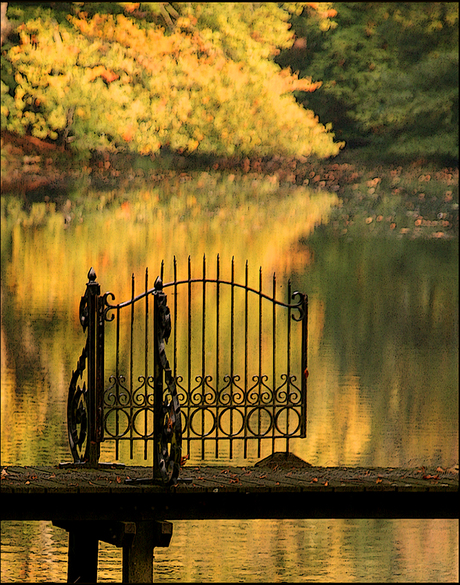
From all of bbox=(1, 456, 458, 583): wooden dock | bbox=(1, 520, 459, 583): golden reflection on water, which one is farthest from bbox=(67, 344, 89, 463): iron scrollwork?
bbox=(1, 520, 459, 583): golden reflection on water

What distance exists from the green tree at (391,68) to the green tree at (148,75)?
0.57m

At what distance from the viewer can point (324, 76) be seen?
23.6 m

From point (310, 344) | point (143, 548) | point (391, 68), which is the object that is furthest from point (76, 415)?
point (391, 68)

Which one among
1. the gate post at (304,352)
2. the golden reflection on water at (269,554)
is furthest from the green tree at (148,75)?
the gate post at (304,352)

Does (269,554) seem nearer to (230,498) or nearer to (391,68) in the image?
(230,498)

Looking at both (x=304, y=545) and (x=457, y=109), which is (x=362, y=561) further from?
(x=457, y=109)

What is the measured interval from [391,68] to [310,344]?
8.28 metres

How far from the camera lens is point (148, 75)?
2261 centimetres

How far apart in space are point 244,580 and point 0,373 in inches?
278

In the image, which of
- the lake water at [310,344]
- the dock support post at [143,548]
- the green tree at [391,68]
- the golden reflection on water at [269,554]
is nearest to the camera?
the dock support post at [143,548]

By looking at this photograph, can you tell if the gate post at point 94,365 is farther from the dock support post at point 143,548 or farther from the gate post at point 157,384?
the gate post at point 157,384

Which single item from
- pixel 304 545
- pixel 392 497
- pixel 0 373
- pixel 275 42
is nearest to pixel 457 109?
pixel 275 42

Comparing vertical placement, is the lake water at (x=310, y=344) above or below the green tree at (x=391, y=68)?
below

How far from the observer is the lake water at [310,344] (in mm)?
8945
